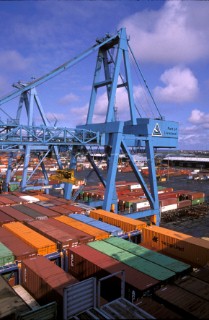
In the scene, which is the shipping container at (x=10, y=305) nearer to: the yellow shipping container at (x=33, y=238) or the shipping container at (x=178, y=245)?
the yellow shipping container at (x=33, y=238)

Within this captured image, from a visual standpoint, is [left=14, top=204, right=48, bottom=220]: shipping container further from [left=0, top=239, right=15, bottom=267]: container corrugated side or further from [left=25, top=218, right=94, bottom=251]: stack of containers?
[left=0, top=239, right=15, bottom=267]: container corrugated side

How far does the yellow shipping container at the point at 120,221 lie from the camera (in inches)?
846

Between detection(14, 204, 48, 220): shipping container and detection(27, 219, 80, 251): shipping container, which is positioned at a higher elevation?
detection(14, 204, 48, 220): shipping container

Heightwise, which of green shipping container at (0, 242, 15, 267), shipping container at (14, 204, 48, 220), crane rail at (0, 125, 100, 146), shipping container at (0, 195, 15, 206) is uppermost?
crane rail at (0, 125, 100, 146)

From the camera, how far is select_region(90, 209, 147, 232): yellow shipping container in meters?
21.5

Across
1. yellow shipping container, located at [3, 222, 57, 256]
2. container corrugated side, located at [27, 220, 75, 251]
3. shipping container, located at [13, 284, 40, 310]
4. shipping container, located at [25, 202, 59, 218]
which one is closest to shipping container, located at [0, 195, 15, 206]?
shipping container, located at [25, 202, 59, 218]

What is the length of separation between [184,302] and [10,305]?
23.1 ft

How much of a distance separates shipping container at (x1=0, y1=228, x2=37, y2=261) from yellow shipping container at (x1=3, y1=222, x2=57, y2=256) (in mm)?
292

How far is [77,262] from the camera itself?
15.6 metres

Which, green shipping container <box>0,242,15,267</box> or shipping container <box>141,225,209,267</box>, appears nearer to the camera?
green shipping container <box>0,242,15,267</box>

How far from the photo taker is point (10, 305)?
418 inches

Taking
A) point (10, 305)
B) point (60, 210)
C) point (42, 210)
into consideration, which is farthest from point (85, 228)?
point (10, 305)

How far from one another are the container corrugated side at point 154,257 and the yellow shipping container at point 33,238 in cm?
392

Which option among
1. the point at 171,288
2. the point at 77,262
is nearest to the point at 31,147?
the point at 77,262
